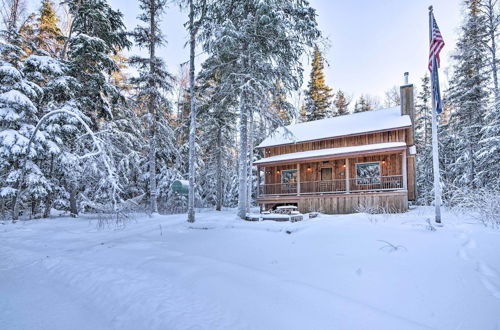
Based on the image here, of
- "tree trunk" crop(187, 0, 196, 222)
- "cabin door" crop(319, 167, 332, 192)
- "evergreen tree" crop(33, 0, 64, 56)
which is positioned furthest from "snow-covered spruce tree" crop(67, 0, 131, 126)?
"cabin door" crop(319, 167, 332, 192)

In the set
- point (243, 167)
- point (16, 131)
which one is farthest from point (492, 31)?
point (16, 131)

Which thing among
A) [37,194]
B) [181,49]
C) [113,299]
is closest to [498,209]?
[113,299]

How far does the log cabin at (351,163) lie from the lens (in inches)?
527

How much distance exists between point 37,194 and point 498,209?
16362 millimetres

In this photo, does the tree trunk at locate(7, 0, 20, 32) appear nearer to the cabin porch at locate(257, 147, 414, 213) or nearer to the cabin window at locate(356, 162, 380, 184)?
the cabin porch at locate(257, 147, 414, 213)

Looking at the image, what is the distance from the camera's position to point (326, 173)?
55.0 ft

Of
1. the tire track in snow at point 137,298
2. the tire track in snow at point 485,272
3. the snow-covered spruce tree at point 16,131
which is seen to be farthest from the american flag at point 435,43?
the snow-covered spruce tree at point 16,131

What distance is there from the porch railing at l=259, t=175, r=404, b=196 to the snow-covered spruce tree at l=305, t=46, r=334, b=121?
14.9 m

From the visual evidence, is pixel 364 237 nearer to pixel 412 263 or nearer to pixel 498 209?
pixel 412 263

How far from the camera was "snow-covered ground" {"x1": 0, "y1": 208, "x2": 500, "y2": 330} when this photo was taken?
2.81 meters

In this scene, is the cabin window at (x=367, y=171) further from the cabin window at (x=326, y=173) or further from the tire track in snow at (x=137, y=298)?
the tire track in snow at (x=137, y=298)

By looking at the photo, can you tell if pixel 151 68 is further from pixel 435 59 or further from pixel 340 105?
pixel 340 105

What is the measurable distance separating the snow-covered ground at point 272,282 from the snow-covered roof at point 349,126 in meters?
9.17

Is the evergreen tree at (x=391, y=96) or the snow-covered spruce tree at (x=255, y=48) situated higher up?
the evergreen tree at (x=391, y=96)
